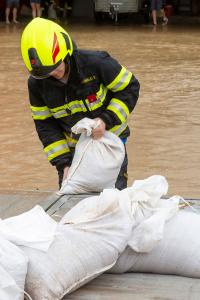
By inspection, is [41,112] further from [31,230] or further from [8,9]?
Result: [8,9]

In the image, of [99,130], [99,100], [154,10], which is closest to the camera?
[99,130]

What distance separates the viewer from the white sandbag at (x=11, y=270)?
11.2ft

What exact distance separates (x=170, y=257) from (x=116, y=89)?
54.1 inches

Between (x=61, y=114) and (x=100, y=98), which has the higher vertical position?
(x=100, y=98)

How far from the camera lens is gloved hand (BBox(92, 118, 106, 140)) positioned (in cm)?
480

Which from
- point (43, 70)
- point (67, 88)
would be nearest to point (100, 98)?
point (67, 88)

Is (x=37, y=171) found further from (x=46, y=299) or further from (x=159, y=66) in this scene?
(x=159, y=66)

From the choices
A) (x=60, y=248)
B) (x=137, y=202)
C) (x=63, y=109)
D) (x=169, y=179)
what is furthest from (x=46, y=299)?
(x=169, y=179)

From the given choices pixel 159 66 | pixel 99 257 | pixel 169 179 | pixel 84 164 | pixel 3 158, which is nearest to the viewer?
pixel 99 257

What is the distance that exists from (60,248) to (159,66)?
40.0 feet

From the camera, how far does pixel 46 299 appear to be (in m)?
3.53

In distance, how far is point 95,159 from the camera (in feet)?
15.8

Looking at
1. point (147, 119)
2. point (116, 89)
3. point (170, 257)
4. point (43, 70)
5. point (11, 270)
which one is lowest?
point (147, 119)

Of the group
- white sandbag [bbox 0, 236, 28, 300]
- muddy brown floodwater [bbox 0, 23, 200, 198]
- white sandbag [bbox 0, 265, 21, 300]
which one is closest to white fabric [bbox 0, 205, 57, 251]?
white sandbag [bbox 0, 236, 28, 300]
